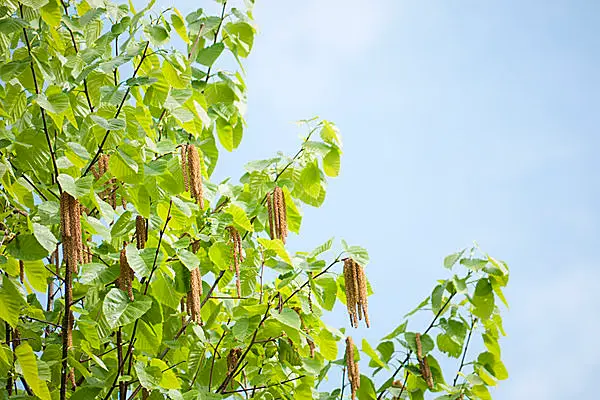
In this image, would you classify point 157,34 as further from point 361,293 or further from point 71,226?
point 361,293

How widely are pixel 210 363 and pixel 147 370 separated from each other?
29 centimetres

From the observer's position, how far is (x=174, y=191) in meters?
1.62

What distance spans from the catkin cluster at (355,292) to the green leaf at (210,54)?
72cm

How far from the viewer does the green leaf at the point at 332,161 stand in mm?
1785

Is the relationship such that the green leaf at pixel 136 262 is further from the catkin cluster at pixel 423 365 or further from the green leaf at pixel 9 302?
the catkin cluster at pixel 423 365

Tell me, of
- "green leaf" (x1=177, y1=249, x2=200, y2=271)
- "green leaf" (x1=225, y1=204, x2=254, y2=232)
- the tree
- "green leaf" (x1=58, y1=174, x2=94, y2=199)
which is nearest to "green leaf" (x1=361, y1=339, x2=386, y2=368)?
the tree

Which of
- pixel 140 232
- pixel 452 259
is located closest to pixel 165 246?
pixel 140 232

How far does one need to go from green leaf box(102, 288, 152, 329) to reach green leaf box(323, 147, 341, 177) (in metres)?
0.57

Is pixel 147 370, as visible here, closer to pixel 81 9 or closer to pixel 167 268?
pixel 167 268

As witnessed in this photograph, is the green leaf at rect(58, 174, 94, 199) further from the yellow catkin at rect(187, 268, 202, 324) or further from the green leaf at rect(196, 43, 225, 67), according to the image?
the green leaf at rect(196, 43, 225, 67)

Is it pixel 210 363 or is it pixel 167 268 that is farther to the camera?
pixel 210 363

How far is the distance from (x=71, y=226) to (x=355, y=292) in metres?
0.59

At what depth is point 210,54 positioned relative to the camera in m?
1.92

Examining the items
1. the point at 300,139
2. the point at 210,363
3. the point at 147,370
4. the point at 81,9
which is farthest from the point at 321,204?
the point at 81,9
